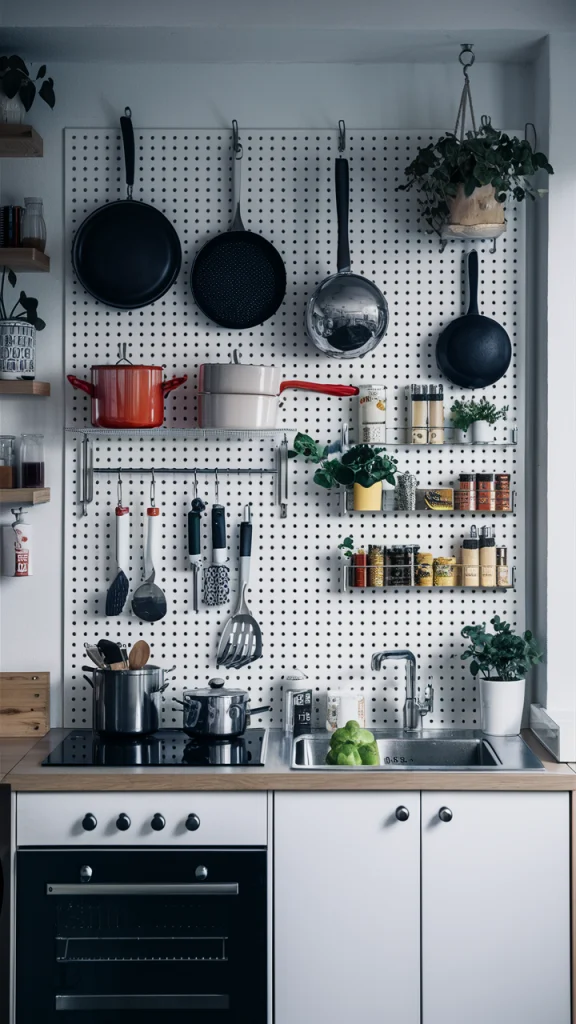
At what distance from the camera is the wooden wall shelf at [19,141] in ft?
7.97

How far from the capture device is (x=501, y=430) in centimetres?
265

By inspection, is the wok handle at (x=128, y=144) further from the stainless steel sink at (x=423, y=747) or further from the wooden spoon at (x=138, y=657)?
the stainless steel sink at (x=423, y=747)

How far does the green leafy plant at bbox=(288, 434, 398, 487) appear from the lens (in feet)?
8.27

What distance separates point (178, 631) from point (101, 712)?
1.07 ft

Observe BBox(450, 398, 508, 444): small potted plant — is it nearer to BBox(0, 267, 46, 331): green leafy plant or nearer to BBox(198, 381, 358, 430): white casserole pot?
BBox(198, 381, 358, 430): white casserole pot

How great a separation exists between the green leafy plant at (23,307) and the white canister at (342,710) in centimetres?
132

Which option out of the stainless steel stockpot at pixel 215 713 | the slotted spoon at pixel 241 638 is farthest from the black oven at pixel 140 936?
the slotted spoon at pixel 241 638

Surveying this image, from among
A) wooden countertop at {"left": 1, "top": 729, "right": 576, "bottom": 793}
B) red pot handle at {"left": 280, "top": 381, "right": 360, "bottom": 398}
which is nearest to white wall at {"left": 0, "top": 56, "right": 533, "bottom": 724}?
red pot handle at {"left": 280, "top": 381, "right": 360, "bottom": 398}

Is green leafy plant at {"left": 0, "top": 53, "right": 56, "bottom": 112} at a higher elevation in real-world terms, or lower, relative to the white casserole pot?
higher

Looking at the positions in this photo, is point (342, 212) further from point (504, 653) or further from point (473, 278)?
point (504, 653)

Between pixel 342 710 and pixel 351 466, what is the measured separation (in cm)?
66

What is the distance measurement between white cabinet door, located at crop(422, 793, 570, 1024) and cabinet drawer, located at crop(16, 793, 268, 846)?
1.38ft

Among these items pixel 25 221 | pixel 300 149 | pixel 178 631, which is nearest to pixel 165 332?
pixel 25 221

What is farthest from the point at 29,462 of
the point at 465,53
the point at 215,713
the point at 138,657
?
the point at 465,53
